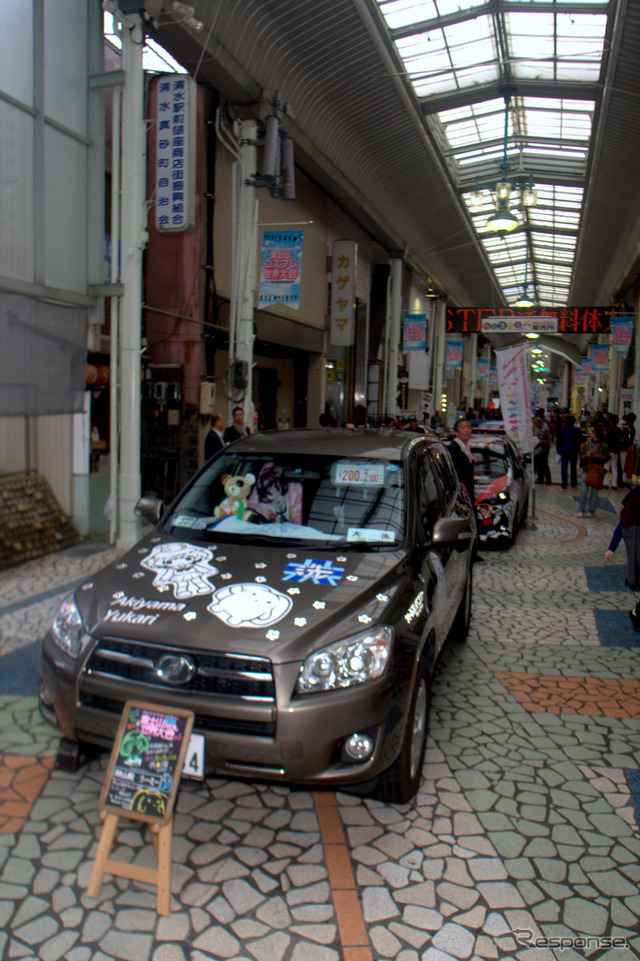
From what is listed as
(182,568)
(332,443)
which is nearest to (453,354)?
(332,443)

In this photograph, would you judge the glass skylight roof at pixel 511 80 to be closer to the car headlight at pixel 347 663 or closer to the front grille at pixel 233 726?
the car headlight at pixel 347 663

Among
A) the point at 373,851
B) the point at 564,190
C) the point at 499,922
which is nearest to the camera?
the point at 499,922

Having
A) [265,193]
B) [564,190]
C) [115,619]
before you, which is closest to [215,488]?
[115,619]

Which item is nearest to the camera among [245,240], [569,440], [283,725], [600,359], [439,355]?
[283,725]

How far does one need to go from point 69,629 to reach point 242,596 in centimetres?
87

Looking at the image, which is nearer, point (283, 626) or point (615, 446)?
point (283, 626)

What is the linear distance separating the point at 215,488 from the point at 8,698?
1893 millimetres

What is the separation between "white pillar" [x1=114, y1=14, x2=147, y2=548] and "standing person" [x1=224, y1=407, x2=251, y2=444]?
2376 mm

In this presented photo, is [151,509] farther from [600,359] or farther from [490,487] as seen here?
[600,359]

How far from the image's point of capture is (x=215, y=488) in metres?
4.57

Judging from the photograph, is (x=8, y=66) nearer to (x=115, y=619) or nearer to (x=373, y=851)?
(x=115, y=619)

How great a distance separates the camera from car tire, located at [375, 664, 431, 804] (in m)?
3.29

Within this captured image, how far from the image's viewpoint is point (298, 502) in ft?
14.1

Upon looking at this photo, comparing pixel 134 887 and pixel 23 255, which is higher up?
pixel 23 255
